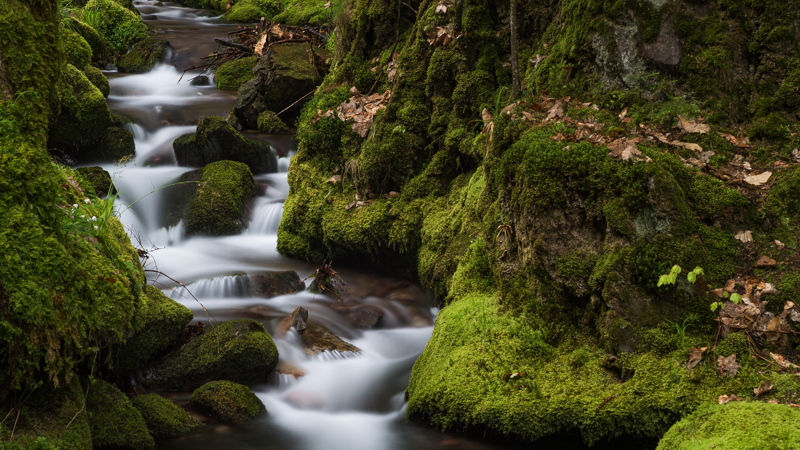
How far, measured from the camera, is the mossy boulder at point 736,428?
2.95m

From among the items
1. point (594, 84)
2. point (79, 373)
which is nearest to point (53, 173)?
point (79, 373)

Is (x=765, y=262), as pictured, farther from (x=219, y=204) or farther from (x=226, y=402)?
(x=219, y=204)

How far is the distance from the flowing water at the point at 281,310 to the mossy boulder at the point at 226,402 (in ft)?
0.35

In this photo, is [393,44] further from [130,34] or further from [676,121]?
[130,34]

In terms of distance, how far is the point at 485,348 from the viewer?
468cm

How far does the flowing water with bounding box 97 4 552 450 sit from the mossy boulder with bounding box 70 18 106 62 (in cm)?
209

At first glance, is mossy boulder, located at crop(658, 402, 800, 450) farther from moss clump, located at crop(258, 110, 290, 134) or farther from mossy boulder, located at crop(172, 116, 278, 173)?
moss clump, located at crop(258, 110, 290, 134)

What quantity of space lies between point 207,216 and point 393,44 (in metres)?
4.06

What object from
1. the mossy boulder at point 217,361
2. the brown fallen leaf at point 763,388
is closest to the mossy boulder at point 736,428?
the brown fallen leaf at point 763,388

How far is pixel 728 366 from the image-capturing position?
12.5ft

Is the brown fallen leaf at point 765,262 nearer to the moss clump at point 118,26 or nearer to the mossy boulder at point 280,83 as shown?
the mossy boulder at point 280,83

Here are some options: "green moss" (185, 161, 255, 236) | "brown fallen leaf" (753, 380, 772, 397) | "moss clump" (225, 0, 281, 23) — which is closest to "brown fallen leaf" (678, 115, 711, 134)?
"brown fallen leaf" (753, 380, 772, 397)

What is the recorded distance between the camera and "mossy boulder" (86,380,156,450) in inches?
153

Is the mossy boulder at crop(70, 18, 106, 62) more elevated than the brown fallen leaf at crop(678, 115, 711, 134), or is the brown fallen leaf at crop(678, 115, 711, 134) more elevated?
the brown fallen leaf at crop(678, 115, 711, 134)
